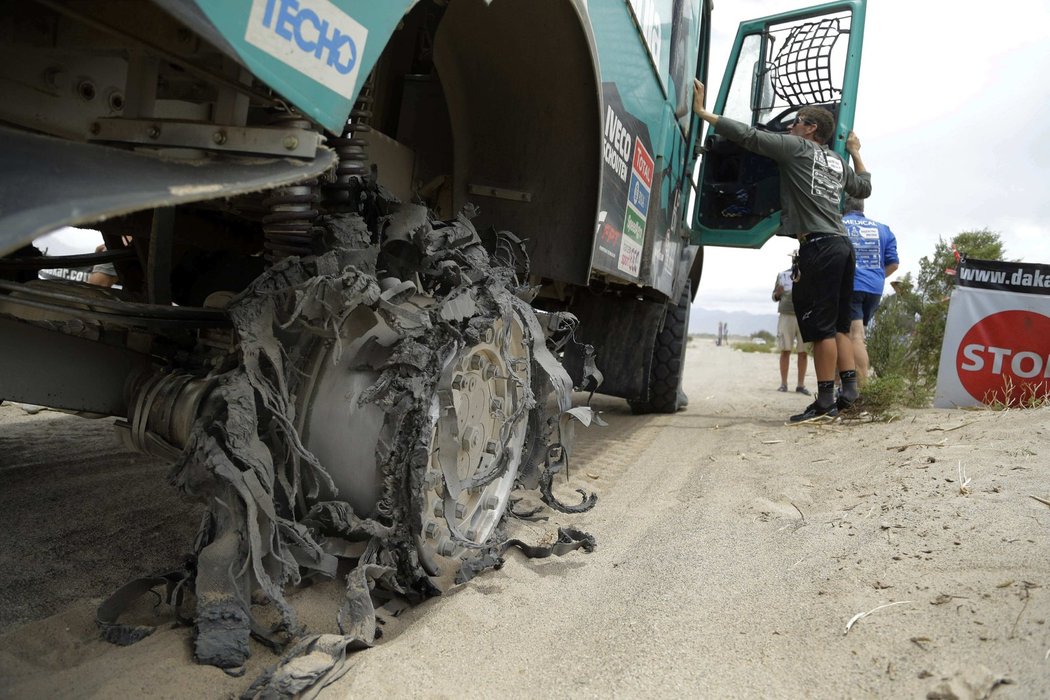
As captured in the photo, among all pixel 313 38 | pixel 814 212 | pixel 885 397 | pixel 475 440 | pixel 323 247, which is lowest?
pixel 475 440

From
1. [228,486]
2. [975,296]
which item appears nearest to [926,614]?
[228,486]

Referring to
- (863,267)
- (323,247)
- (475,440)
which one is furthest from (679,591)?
(863,267)

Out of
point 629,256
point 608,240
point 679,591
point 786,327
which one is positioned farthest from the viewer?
point 786,327

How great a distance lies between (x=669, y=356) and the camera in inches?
211

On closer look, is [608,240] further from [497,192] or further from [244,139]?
[244,139]

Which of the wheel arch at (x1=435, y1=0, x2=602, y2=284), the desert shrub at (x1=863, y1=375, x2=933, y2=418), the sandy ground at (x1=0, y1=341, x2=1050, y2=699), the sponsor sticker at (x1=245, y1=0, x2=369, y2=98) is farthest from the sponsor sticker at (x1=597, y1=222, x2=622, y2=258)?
the desert shrub at (x1=863, y1=375, x2=933, y2=418)

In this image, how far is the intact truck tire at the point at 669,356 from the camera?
17.6ft

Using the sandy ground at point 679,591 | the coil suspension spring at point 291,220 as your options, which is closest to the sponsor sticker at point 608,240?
the sandy ground at point 679,591

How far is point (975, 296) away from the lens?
5227mm

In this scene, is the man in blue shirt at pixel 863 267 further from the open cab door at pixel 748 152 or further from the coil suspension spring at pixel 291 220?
the coil suspension spring at pixel 291 220

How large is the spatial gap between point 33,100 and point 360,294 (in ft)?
2.23

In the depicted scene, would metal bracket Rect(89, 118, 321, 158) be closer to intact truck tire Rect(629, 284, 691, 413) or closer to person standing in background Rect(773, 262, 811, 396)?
intact truck tire Rect(629, 284, 691, 413)

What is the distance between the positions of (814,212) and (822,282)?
0.44m

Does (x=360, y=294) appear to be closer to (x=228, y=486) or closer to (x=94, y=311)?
(x=228, y=486)
